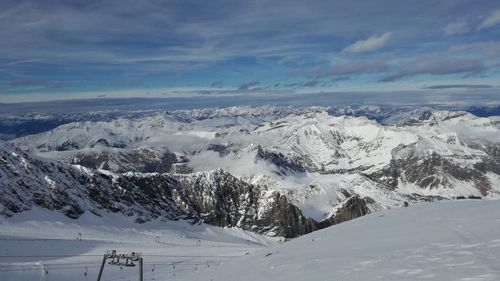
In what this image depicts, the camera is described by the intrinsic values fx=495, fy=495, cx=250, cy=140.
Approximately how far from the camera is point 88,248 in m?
92.0

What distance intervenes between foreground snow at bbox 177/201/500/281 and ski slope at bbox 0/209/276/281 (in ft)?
45.4

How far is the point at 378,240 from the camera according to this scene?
84.6ft

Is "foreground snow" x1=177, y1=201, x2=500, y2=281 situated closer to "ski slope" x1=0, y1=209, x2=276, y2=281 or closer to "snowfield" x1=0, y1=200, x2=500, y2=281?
"snowfield" x1=0, y1=200, x2=500, y2=281

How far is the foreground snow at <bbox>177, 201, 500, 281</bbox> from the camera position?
16.1 metres

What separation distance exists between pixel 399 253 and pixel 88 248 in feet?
269

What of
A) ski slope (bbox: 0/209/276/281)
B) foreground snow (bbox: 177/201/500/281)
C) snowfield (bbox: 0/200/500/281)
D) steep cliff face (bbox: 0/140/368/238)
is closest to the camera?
foreground snow (bbox: 177/201/500/281)

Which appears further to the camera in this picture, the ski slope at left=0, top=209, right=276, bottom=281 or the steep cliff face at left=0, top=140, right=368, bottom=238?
the steep cliff face at left=0, top=140, right=368, bottom=238

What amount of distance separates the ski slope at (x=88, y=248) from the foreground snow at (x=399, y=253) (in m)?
13.8

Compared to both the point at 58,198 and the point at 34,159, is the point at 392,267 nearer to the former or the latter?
the point at 58,198

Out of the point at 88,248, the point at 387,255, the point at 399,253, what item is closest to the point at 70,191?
the point at 88,248

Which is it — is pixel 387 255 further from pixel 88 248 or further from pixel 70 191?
pixel 70 191

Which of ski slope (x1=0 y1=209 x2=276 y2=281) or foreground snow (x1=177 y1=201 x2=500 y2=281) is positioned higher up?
foreground snow (x1=177 y1=201 x2=500 y2=281)

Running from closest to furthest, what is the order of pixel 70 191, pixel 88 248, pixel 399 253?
1. pixel 399 253
2. pixel 88 248
3. pixel 70 191

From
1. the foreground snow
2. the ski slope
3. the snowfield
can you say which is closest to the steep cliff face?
the ski slope
